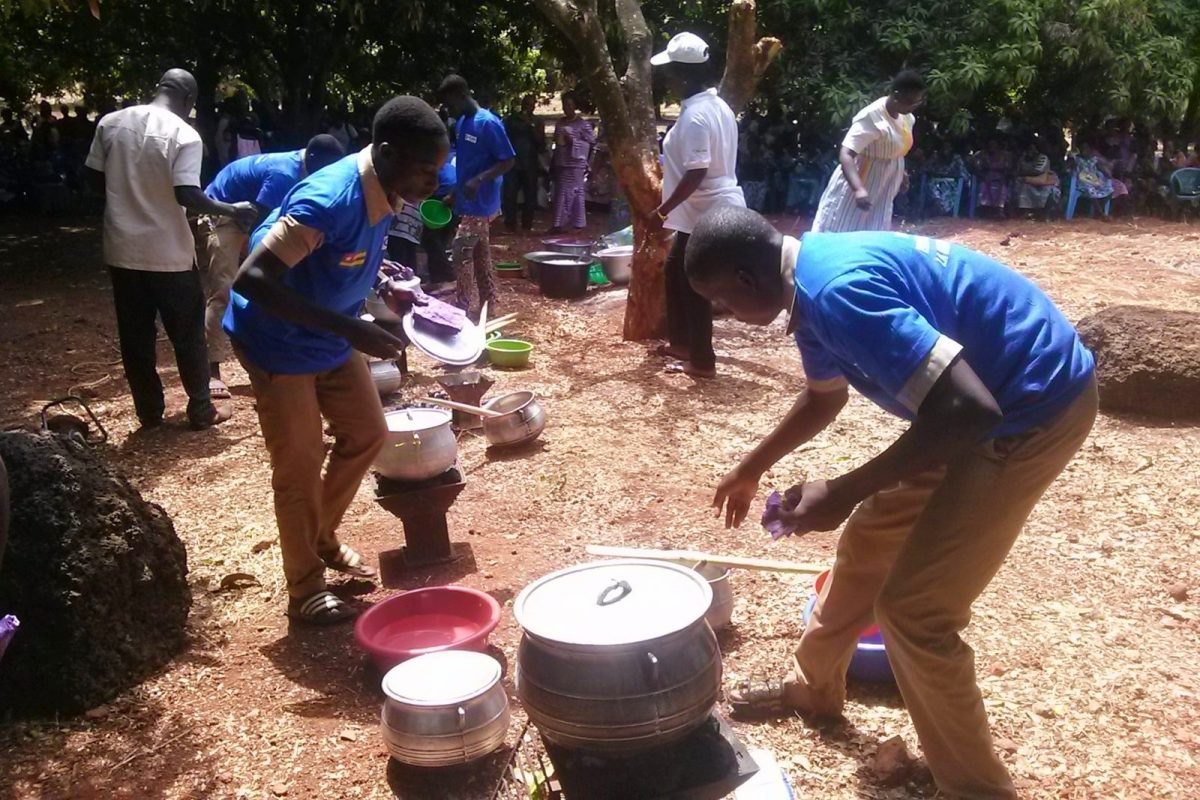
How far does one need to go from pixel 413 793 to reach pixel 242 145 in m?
11.7

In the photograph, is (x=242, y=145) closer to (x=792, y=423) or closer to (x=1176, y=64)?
(x=792, y=423)

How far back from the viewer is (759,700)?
3.41 m

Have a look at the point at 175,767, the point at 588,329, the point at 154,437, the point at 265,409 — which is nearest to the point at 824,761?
the point at 175,767

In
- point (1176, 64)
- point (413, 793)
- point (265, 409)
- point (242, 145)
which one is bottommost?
point (413, 793)

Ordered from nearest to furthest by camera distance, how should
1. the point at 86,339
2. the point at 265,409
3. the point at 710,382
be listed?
the point at 265,409, the point at 710,382, the point at 86,339

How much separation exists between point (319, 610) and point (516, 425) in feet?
6.55

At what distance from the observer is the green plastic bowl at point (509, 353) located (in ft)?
25.1

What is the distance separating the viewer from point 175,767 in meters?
3.27

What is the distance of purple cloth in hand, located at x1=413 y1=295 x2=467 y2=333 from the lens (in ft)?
18.9

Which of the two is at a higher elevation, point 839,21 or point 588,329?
point 839,21

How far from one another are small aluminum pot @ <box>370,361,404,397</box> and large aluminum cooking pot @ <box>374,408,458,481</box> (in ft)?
7.81

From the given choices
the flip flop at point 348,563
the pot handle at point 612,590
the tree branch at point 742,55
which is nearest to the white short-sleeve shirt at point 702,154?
the tree branch at point 742,55

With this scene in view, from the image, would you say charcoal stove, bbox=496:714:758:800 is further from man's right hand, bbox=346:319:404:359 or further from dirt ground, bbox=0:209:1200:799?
man's right hand, bbox=346:319:404:359

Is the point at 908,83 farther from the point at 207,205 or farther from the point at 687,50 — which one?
the point at 207,205
